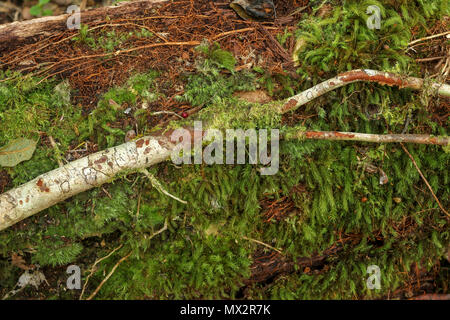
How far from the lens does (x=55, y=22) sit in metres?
3.67

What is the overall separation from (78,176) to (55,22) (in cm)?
190

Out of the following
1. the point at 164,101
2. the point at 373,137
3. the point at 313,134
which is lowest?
the point at 373,137

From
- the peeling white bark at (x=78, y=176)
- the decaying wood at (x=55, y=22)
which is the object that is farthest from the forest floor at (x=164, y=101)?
the peeling white bark at (x=78, y=176)

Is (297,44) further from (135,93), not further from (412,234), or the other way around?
(412,234)

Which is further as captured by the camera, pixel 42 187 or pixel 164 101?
pixel 164 101

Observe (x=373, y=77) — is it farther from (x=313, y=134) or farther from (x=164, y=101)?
(x=164, y=101)

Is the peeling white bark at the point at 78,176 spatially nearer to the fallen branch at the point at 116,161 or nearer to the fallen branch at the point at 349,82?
the fallen branch at the point at 116,161

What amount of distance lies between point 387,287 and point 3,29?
212 inches

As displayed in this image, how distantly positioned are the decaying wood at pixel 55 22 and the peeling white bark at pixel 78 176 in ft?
5.29

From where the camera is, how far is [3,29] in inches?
143

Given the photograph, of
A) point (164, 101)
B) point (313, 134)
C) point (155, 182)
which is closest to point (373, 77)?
point (313, 134)

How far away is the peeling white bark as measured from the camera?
3.01 meters

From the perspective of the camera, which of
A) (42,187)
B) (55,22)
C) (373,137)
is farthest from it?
(55,22)

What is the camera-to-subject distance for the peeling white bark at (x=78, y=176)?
9.89 ft
